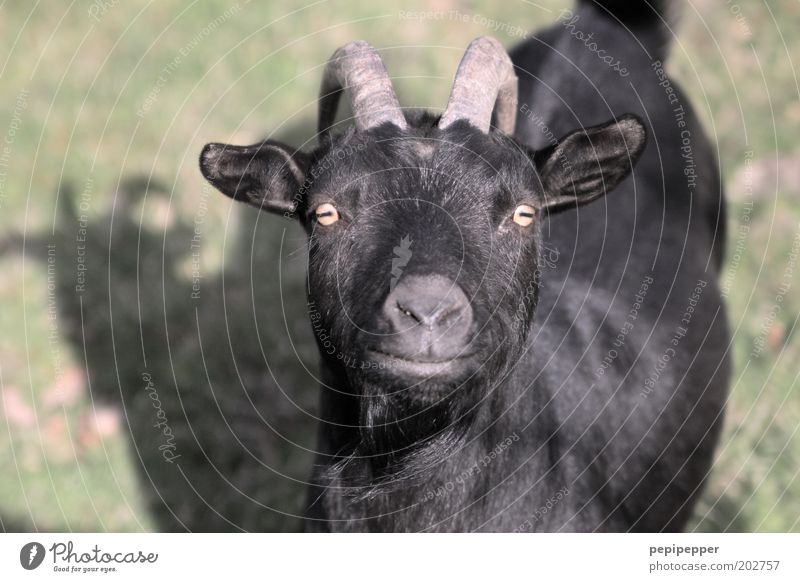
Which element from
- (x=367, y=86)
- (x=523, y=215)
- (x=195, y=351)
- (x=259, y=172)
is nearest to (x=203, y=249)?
(x=195, y=351)

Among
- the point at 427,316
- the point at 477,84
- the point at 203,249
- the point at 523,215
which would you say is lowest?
the point at 427,316

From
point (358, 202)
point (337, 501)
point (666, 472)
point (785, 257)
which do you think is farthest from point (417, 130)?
point (785, 257)

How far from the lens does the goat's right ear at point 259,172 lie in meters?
5.44

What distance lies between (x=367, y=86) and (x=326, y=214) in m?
0.80

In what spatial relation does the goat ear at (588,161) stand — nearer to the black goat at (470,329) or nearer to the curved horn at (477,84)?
the black goat at (470,329)

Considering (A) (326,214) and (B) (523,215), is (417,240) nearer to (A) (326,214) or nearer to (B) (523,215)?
(A) (326,214)

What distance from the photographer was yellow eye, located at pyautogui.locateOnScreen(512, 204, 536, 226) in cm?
526

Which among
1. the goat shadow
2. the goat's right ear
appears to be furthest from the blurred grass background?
the goat's right ear

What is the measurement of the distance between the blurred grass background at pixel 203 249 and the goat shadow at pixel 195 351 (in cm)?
2

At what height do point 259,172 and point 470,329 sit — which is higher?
point 259,172

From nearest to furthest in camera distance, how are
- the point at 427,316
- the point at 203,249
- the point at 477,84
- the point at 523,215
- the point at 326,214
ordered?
the point at 427,316 → the point at 326,214 → the point at 523,215 → the point at 477,84 → the point at 203,249

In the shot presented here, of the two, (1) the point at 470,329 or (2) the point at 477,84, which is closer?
(1) the point at 470,329

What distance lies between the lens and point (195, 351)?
9.30m
